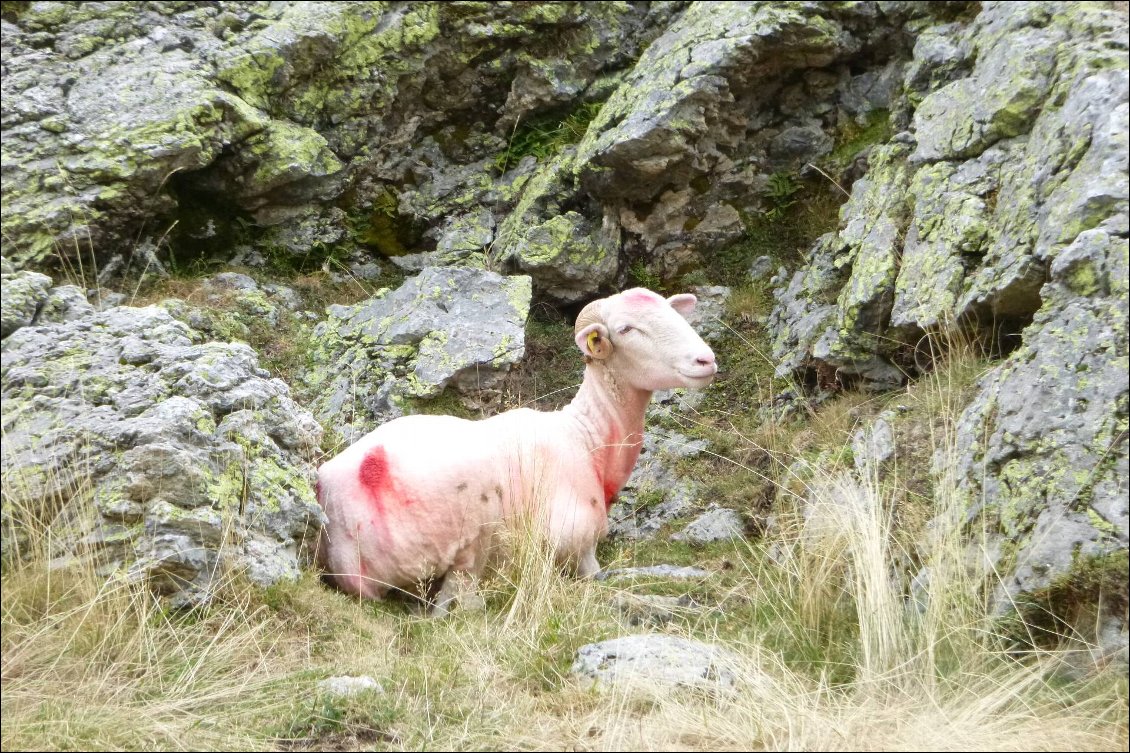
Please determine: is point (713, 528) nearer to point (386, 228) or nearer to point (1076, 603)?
point (1076, 603)

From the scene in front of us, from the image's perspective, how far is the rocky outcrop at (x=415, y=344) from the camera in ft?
24.9

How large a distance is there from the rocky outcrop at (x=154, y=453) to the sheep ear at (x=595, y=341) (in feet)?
6.09

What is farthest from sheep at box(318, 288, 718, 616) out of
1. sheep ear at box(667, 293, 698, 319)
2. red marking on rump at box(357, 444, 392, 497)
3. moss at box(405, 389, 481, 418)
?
moss at box(405, 389, 481, 418)

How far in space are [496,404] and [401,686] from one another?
11.2 feet

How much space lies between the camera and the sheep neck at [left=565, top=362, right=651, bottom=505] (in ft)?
22.5

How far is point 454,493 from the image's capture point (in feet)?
20.0

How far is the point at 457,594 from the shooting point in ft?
19.4

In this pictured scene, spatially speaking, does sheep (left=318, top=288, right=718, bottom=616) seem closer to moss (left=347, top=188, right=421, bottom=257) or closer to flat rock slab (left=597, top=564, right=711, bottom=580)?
flat rock slab (left=597, top=564, right=711, bottom=580)

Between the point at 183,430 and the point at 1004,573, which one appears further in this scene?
the point at 183,430

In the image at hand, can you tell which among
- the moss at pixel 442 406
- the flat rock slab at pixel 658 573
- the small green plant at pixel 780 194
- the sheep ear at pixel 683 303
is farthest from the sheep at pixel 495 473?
the small green plant at pixel 780 194

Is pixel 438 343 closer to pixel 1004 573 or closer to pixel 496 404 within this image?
pixel 496 404

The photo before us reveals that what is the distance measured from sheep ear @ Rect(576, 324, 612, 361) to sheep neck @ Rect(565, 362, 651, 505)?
113 millimetres

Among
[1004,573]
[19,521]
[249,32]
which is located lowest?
[1004,573]

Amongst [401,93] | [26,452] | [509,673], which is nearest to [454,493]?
[509,673]
